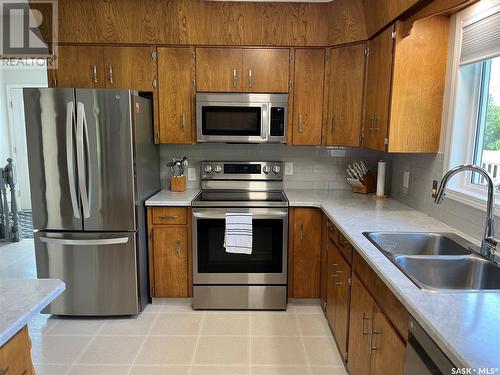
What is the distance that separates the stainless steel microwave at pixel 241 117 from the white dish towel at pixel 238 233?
67cm

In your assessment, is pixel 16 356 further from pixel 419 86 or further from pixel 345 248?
pixel 419 86

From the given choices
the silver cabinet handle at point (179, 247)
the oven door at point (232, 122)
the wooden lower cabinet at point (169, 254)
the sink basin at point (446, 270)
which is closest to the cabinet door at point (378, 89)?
the oven door at point (232, 122)

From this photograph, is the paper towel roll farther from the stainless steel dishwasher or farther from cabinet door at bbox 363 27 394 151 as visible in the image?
the stainless steel dishwasher

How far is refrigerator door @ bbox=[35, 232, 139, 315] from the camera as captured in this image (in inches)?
103

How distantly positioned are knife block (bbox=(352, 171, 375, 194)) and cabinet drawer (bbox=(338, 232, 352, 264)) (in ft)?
3.33

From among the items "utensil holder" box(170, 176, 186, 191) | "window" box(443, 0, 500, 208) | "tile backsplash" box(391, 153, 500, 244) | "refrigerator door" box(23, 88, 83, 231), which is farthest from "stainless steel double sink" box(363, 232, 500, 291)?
"refrigerator door" box(23, 88, 83, 231)

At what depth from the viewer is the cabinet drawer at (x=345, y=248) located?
6.52 ft

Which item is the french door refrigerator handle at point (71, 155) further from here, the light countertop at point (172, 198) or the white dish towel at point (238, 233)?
the white dish towel at point (238, 233)

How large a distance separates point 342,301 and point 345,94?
1622 mm

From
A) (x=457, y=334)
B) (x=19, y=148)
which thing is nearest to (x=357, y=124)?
(x=457, y=334)

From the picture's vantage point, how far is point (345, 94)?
2.80 meters

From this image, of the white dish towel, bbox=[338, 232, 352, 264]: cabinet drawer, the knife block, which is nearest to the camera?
bbox=[338, 232, 352, 264]: cabinet drawer

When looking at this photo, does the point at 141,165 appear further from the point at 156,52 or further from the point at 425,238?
the point at 425,238

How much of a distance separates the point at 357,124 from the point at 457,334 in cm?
207
